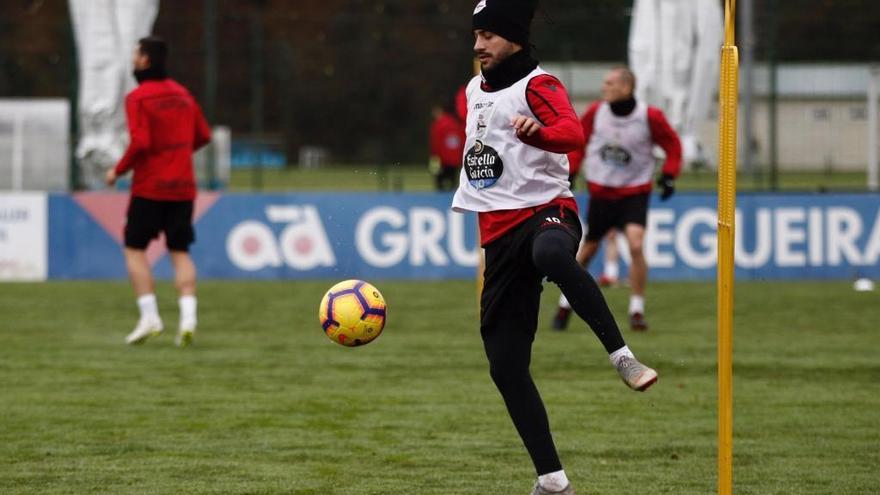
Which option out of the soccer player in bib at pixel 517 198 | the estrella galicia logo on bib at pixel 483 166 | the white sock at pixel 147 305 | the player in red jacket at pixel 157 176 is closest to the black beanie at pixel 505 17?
the soccer player in bib at pixel 517 198

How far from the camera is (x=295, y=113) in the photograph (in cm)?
2341

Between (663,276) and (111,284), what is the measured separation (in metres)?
6.06

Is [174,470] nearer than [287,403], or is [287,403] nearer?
[174,470]

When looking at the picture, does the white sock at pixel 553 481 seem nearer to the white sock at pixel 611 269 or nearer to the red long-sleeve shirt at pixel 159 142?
the red long-sleeve shirt at pixel 159 142

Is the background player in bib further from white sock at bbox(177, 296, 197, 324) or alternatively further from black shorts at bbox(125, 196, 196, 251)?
black shorts at bbox(125, 196, 196, 251)

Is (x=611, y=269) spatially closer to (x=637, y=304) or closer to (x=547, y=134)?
(x=637, y=304)

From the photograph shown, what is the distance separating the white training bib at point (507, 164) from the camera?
606 cm

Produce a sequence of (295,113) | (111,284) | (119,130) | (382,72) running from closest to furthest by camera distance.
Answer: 1. (111,284)
2. (119,130)
3. (382,72)
4. (295,113)

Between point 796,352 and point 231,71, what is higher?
point 231,71

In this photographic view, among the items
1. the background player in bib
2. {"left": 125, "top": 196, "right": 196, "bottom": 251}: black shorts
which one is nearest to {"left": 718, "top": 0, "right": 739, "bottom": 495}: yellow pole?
{"left": 125, "top": 196, "right": 196, "bottom": 251}: black shorts

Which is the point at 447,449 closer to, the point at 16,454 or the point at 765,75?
the point at 16,454

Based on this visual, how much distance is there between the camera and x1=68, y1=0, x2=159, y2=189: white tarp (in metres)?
18.7

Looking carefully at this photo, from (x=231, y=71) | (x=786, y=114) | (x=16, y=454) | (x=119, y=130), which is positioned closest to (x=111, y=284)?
(x=119, y=130)

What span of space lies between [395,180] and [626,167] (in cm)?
927
